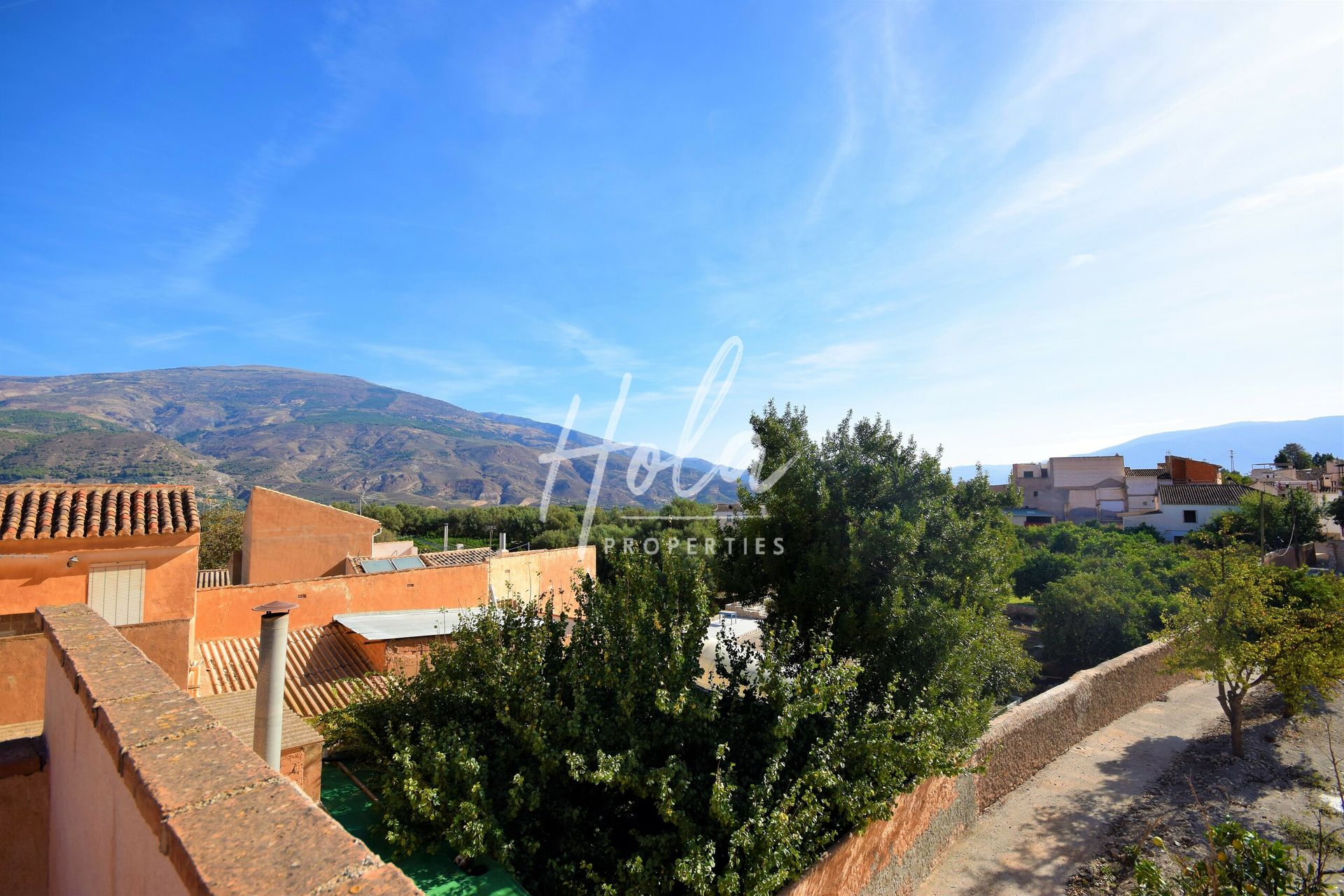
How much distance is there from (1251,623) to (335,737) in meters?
16.8

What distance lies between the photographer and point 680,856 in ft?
20.8

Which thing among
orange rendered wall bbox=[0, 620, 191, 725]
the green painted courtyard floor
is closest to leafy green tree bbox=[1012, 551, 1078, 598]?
the green painted courtyard floor

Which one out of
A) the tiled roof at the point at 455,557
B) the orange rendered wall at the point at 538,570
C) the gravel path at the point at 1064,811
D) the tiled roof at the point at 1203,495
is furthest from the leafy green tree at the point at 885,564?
the tiled roof at the point at 1203,495

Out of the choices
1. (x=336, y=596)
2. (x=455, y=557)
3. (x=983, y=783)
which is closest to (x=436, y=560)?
(x=455, y=557)

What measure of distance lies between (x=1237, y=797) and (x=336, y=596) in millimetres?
19187

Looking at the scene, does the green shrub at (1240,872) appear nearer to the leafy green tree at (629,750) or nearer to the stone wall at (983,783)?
the leafy green tree at (629,750)

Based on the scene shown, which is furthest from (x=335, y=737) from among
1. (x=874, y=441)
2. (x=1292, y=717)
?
(x=1292, y=717)

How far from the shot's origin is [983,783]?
10961 millimetres

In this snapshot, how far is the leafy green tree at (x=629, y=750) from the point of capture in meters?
6.14

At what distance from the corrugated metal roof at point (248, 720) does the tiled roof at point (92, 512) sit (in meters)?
4.32

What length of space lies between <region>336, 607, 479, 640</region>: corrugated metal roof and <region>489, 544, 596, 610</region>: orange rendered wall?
16.6 feet

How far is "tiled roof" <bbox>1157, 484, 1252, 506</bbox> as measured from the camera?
45375mm

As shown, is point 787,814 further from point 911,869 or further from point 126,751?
point 126,751

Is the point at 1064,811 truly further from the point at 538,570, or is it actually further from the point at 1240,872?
the point at 538,570
